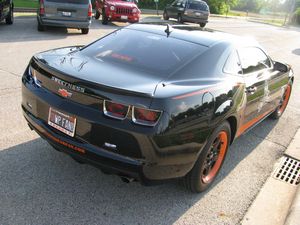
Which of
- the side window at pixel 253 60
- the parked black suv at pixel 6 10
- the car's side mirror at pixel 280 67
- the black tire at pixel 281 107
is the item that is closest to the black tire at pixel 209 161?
the side window at pixel 253 60

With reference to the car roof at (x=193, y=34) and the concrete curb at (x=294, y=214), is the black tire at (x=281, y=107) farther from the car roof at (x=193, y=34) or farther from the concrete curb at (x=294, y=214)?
the concrete curb at (x=294, y=214)

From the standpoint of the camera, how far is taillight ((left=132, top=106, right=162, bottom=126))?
2.99 metres

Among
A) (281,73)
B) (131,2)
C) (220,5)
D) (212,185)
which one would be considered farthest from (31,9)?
(220,5)

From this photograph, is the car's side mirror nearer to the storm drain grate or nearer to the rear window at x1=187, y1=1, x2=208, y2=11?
the storm drain grate

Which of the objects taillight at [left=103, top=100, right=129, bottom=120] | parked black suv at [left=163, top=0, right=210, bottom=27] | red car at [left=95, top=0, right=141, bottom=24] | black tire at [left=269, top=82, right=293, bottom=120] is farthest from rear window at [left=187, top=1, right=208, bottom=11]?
taillight at [left=103, top=100, right=129, bottom=120]

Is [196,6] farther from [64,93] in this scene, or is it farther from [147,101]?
[147,101]

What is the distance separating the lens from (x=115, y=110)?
305 centimetres

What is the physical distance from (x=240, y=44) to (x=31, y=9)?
16008mm

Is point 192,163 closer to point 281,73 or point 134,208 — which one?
point 134,208

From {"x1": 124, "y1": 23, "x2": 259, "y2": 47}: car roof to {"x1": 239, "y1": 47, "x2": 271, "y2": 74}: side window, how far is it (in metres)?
0.10

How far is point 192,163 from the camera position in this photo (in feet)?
11.2

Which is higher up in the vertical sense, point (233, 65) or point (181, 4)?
point (233, 65)

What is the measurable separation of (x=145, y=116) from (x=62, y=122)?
79 cm

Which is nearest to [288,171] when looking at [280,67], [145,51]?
[280,67]
